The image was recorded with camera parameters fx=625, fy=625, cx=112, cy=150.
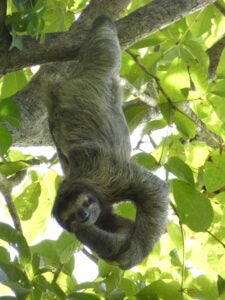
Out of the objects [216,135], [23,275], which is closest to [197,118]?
[216,135]

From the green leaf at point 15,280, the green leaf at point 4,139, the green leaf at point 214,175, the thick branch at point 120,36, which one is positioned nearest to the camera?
the green leaf at point 15,280

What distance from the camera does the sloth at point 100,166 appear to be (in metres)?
3.62

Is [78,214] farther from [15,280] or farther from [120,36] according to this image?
[120,36]

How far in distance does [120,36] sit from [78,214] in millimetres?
1189

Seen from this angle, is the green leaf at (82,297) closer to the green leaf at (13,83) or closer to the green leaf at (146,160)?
the green leaf at (146,160)

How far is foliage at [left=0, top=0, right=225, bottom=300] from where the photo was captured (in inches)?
135

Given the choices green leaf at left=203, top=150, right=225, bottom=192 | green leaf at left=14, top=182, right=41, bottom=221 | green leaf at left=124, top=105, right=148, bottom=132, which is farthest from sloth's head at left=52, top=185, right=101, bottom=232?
green leaf at left=14, top=182, right=41, bottom=221

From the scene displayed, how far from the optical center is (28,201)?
4.57 m

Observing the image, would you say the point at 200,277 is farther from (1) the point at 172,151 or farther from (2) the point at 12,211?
(2) the point at 12,211

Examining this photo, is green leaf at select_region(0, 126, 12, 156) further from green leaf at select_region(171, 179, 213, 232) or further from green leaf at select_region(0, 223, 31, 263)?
green leaf at select_region(171, 179, 213, 232)

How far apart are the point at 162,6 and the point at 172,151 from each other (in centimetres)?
106

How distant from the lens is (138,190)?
13.2ft

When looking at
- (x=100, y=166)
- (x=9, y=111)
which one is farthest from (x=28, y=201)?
(x=9, y=111)

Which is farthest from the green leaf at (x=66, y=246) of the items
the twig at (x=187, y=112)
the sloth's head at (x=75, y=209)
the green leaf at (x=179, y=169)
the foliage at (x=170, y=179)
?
the twig at (x=187, y=112)
